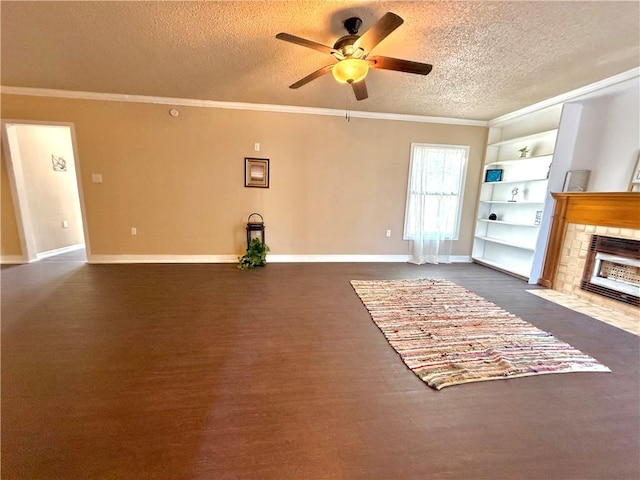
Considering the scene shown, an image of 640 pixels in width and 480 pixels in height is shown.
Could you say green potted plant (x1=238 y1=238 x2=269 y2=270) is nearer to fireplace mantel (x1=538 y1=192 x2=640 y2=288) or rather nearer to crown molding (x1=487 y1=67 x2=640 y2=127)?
fireplace mantel (x1=538 y1=192 x2=640 y2=288)

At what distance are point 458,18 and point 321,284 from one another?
2.93 meters

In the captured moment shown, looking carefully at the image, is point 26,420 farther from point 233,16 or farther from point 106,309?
point 233,16

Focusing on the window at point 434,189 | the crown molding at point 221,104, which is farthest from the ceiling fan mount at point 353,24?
the window at point 434,189

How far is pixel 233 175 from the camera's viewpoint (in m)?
4.38

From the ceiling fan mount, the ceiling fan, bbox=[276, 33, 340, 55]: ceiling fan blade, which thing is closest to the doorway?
bbox=[276, 33, 340, 55]: ceiling fan blade

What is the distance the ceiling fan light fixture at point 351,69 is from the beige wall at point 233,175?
88.0 inches

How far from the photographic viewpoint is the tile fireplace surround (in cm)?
296

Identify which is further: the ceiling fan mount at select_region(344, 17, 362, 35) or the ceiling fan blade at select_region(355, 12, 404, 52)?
the ceiling fan mount at select_region(344, 17, 362, 35)

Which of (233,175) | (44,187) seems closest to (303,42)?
(233,175)

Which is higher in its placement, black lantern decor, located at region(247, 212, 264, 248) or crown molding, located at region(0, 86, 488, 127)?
crown molding, located at region(0, 86, 488, 127)

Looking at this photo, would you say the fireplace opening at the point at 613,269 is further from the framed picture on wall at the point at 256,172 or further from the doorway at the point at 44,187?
the doorway at the point at 44,187

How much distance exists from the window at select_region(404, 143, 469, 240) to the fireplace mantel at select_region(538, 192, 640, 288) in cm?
142

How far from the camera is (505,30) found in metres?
2.14

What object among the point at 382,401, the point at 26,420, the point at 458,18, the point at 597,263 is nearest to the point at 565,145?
the point at 597,263
